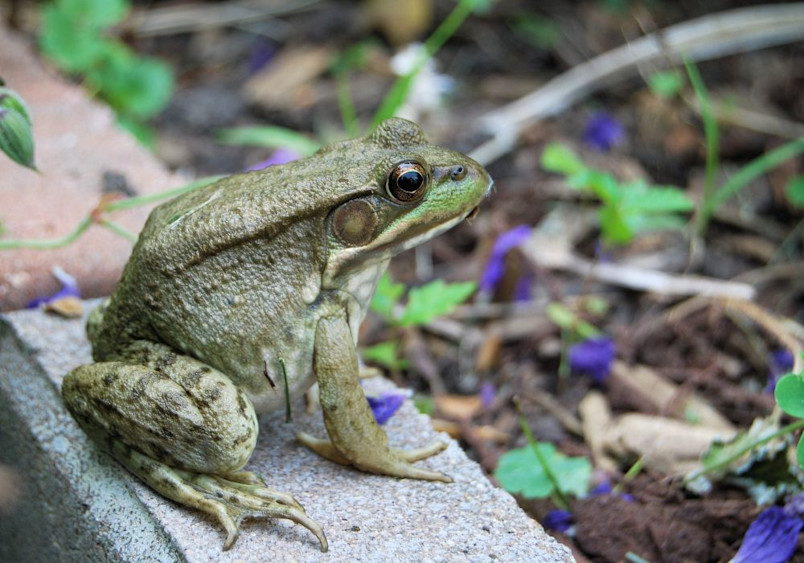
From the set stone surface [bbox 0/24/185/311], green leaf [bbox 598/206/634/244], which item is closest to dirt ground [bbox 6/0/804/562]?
green leaf [bbox 598/206/634/244]

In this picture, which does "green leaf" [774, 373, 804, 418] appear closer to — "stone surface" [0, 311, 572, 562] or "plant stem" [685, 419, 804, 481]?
"plant stem" [685, 419, 804, 481]

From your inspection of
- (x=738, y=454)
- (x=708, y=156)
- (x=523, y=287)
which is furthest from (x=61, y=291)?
(x=708, y=156)

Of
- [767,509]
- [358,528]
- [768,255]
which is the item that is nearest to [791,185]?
[768,255]

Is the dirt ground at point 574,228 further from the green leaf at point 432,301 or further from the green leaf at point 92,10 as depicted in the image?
the green leaf at point 92,10

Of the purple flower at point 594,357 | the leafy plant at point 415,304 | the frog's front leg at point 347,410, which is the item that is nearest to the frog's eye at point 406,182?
the frog's front leg at point 347,410

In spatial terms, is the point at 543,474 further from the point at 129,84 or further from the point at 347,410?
the point at 129,84

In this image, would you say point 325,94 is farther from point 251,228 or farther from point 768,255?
point 251,228
